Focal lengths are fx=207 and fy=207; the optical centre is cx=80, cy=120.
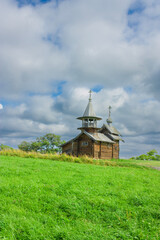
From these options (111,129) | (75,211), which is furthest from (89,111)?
(75,211)

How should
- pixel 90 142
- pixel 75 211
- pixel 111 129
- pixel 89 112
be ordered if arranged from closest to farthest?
1. pixel 75 211
2. pixel 90 142
3. pixel 89 112
4. pixel 111 129

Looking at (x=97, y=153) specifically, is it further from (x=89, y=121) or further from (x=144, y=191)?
(x=144, y=191)

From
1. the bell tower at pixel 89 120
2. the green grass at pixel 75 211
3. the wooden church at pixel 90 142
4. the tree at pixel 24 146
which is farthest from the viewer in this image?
the tree at pixel 24 146

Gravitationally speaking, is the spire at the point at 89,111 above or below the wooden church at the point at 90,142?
above

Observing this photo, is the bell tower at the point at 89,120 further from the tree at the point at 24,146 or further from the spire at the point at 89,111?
the tree at the point at 24,146

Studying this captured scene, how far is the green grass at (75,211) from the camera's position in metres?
5.38

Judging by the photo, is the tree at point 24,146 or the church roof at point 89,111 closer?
the church roof at point 89,111

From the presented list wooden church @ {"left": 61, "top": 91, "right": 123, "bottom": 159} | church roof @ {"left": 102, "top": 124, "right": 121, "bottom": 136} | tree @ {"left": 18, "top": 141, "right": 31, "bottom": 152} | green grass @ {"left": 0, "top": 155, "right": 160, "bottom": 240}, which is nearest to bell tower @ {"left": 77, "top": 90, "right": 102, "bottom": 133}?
wooden church @ {"left": 61, "top": 91, "right": 123, "bottom": 159}

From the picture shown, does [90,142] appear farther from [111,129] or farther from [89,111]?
[111,129]

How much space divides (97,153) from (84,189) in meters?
27.5

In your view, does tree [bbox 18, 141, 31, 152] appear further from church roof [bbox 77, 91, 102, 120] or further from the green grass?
the green grass

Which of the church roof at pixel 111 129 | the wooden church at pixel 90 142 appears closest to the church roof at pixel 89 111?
the wooden church at pixel 90 142

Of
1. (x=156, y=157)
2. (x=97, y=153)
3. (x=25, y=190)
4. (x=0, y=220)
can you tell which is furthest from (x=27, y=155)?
(x=156, y=157)

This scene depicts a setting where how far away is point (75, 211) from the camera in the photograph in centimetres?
640
